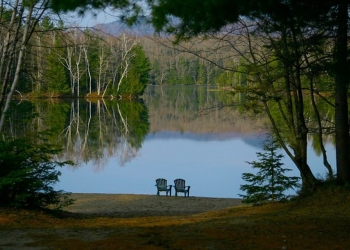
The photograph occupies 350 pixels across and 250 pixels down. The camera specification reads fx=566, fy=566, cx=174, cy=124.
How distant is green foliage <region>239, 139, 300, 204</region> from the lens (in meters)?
11.4

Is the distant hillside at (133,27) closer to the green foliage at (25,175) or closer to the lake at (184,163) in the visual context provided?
the green foliage at (25,175)

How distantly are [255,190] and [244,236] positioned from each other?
5.18m

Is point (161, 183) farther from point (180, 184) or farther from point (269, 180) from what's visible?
point (269, 180)

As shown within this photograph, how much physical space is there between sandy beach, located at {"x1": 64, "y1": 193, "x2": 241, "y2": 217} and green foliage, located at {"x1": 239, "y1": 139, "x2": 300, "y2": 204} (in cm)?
247

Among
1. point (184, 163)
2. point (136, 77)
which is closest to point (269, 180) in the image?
point (184, 163)

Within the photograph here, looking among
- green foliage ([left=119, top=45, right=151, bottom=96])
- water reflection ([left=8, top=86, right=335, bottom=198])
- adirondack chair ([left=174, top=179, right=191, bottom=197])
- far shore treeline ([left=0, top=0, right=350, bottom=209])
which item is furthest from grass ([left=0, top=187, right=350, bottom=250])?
green foliage ([left=119, top=45, right=151, bottom=96])

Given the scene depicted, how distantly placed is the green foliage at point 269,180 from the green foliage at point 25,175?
3.92 meters

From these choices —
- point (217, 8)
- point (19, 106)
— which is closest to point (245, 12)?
point (217, 8)

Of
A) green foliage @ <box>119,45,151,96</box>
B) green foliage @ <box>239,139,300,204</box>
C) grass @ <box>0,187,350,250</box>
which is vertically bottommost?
grass @ <box>0,187,350,250</box>

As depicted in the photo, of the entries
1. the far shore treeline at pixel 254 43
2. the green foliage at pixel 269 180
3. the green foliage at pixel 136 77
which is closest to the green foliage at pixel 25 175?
the far shore treeline at pixel 254 43

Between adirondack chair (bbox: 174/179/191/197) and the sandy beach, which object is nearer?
the sandy beach

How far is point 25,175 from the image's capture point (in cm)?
986

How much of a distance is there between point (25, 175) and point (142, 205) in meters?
5.67

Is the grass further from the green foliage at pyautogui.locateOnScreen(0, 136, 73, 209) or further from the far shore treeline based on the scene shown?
the far shore treeline
